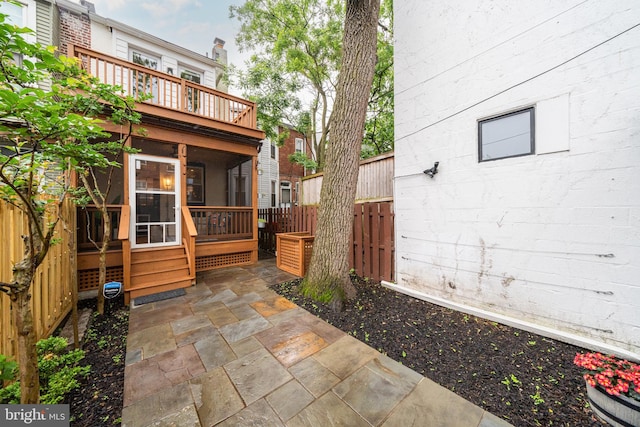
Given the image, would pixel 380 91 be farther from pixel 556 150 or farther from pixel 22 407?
pixel 22 407

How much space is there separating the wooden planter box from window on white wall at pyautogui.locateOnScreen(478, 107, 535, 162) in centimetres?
339

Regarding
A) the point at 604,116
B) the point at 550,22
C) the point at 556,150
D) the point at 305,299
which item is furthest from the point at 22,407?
the point at 550,22

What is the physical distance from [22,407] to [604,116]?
5.39 meters

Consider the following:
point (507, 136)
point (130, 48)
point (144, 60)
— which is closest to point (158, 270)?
point (507, 136)

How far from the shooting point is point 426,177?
3.78 m

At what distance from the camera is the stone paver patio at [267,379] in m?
1.69

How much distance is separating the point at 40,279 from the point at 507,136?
5.84 m

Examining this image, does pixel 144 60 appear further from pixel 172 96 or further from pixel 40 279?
pixel 40 279

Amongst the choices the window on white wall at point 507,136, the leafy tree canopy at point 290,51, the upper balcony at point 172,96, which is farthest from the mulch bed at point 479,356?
the leafy tree canopy at point 290,51

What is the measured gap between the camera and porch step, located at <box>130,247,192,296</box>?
3998 mm

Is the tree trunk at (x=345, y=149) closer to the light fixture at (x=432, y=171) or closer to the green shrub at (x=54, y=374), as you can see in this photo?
the light fixture at (x=432, y=171)

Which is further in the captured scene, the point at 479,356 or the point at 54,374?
the point at 479,356

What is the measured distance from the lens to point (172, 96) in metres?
5.35

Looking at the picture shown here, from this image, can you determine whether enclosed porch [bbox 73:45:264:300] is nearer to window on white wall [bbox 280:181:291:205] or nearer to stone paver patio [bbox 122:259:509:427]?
stone paver patio [bbox 122:259:509:427]
